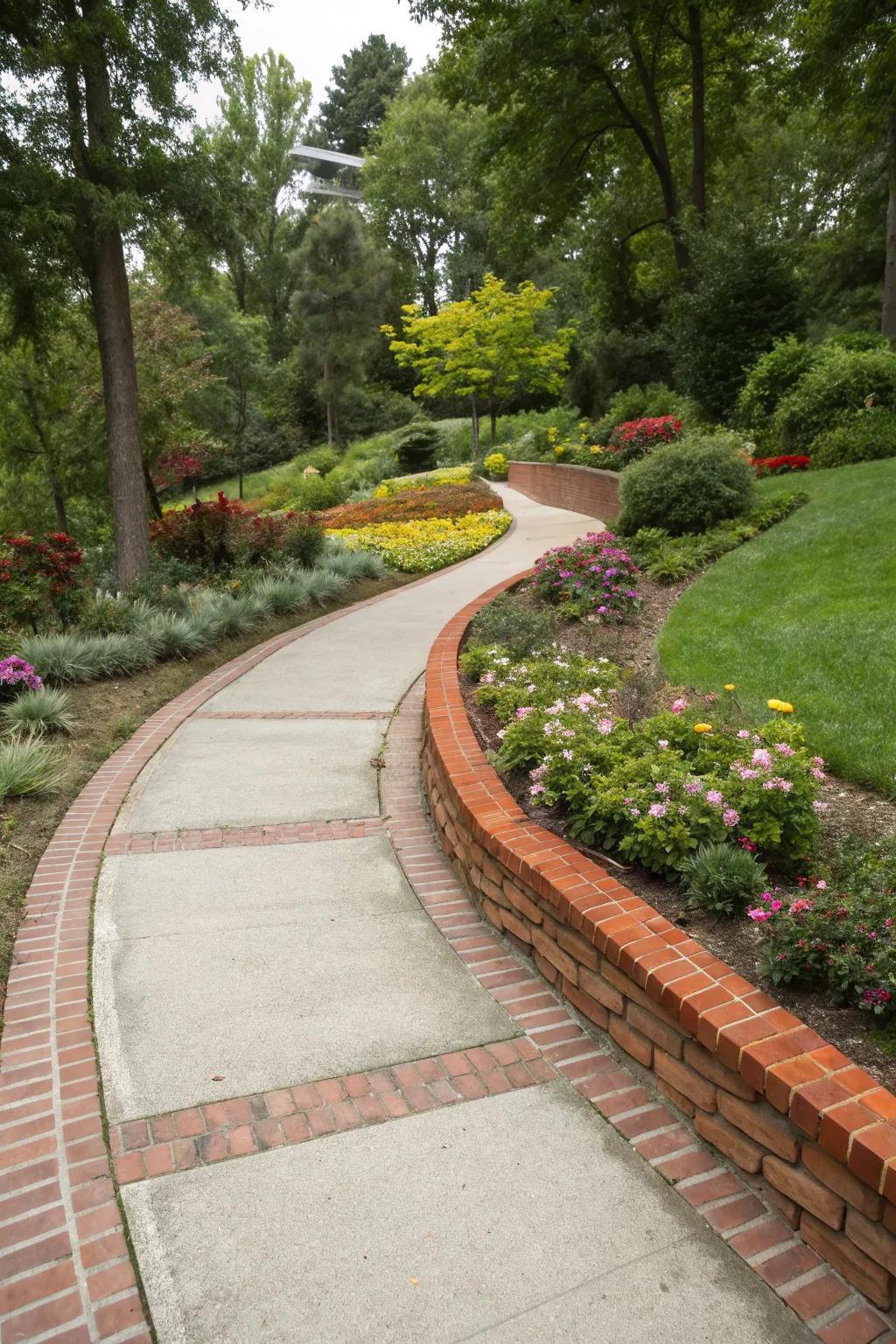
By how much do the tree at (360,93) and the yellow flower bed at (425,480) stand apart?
3626cm

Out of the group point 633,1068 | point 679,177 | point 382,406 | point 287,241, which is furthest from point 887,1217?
point 287,241

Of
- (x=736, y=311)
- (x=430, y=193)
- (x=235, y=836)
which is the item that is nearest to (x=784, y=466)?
(x=736, y=311)

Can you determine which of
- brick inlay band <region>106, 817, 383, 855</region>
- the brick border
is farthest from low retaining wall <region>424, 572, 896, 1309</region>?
the brick border

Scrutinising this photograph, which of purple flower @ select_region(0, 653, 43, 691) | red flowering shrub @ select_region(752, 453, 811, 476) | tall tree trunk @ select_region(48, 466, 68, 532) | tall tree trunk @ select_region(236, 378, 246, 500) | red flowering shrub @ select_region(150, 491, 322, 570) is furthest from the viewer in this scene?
tall tree trunk @ select_region(236, 378, 246, 500)

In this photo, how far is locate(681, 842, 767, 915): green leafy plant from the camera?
3076mm

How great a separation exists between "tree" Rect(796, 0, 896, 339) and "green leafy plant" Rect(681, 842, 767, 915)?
55.8ft

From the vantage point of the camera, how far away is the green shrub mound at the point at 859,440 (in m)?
12.0

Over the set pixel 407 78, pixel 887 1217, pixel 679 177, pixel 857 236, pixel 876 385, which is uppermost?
pixel 407 78

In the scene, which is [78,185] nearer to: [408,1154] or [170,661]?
[170,661]

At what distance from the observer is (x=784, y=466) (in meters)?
13.0

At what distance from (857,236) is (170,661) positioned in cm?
2609

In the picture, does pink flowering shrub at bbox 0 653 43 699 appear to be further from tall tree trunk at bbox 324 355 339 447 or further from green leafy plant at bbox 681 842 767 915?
tall tree trunk at bbox 324 355 339 447

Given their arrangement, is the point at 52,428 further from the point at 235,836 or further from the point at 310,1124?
the point at 310,1124

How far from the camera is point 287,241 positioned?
41.9 m
